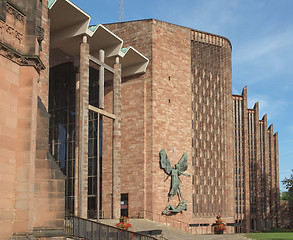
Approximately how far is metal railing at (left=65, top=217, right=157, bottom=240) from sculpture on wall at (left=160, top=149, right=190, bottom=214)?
671 inches

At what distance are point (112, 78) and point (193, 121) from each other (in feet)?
34.3

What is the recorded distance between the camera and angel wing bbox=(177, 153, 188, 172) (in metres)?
39.8

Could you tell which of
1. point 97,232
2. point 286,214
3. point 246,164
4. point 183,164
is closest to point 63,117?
point 183,164

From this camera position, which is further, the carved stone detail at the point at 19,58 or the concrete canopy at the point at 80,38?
the concrete canopy at the point at 80,38

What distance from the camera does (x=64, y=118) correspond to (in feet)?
130

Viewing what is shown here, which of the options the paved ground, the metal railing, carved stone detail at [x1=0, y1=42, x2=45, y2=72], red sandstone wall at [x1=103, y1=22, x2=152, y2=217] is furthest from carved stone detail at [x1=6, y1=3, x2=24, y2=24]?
red sandstone wall at [x1=103, y1=22, x2=152, y2=217]

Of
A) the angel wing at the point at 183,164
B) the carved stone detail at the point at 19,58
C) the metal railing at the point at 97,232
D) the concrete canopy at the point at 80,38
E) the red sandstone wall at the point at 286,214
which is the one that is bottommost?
the red sandstone wall at the point at 286,214

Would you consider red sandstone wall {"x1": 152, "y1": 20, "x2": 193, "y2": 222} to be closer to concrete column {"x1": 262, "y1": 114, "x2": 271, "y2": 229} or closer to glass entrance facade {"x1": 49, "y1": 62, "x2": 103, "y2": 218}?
glass entrance facade {"x1": 49, "y1": 62, "x2": 103, "y2": 218}

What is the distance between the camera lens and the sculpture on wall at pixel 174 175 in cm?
3834

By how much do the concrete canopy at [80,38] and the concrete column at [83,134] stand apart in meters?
1.12

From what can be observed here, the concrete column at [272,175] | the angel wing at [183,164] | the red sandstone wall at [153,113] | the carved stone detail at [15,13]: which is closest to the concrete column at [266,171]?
the concrete column at [272,175]

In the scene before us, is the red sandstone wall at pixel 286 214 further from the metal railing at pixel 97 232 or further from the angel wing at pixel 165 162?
the metal railing at pixel 97 232

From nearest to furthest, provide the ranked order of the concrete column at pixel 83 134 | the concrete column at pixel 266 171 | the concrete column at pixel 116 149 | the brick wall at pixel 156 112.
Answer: the concrete column at pixel 83 134 → the concrete column at pixel 116 149 → the brick wall at pixel 156 112 → the concrete column at pixel 266 171

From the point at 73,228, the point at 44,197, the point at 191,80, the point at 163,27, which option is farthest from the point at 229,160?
the point at 44,197
